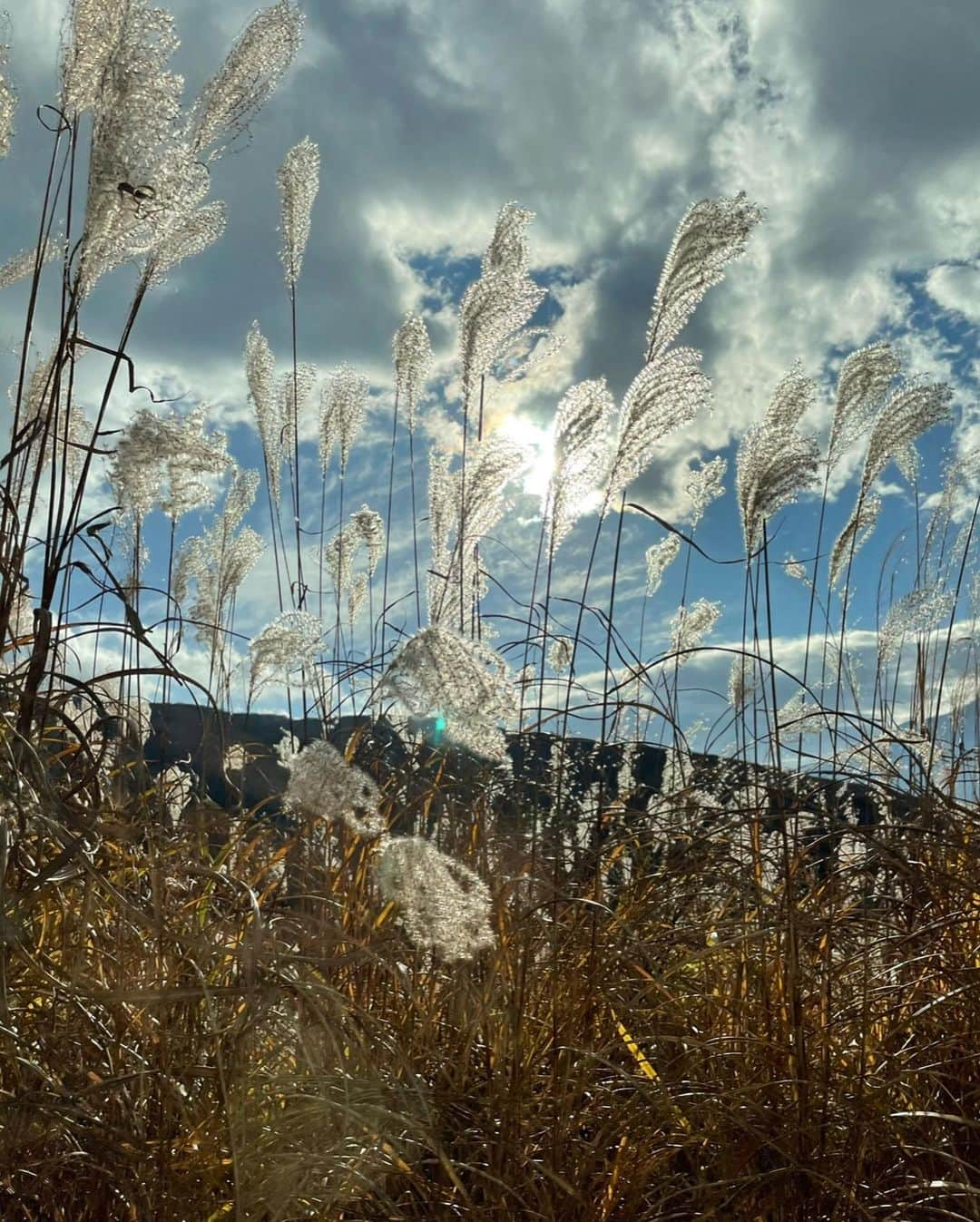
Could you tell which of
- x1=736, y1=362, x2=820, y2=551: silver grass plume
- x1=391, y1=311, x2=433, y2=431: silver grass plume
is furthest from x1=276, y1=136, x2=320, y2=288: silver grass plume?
x1=736, y1=362, x2=820, y2=551: silver grass plume

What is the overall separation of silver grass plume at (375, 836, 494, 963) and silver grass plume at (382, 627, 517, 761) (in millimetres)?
227

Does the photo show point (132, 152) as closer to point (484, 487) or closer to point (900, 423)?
point (484, 487)

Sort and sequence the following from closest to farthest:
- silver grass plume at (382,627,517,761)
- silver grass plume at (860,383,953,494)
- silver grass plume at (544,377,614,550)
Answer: silver grass plume at (382,627,517,761)
silver grass plume at (544,377,614,550)
silver grass plume at (860,383,953,494)

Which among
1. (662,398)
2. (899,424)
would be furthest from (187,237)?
(899,424)

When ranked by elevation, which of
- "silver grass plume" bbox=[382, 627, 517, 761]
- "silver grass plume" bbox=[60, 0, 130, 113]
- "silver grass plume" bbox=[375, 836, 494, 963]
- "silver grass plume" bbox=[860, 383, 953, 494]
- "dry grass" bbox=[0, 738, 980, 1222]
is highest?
"silver grass plume" bbox=[60, 0, 130, 113]

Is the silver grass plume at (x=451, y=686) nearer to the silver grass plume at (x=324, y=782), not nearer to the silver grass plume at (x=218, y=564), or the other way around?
the silver grass plume at (x=324, y=782)

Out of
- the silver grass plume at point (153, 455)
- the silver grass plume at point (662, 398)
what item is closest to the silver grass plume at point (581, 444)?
the silver grass plume at point (662, 398)

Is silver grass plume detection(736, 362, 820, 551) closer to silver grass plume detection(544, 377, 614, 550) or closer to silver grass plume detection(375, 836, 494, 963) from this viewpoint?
silver grass plume detection(544, 377, 614, 550)

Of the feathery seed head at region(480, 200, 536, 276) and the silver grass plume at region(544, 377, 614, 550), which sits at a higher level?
the feathery seed head at region(480, 200, 536, 276)

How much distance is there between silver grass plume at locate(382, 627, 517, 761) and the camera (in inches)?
47.4

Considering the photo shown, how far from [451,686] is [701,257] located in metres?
1.43

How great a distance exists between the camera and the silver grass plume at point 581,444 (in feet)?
7.22

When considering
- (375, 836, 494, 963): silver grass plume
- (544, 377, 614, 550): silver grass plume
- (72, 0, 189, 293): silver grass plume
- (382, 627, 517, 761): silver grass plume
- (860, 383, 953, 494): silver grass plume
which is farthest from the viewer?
(860, 383, 953, 494): silver grass plume

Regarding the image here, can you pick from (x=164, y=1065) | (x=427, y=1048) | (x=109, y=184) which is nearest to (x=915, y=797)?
(x=427, y=1048)
